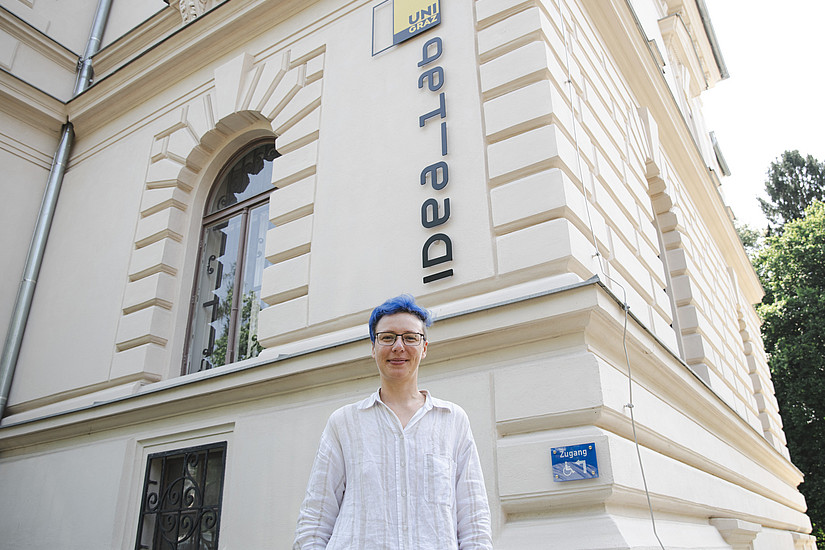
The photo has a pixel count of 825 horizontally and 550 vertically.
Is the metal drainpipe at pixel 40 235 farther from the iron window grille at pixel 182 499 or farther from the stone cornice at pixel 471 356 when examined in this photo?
the iron window grille at pixel 182 499

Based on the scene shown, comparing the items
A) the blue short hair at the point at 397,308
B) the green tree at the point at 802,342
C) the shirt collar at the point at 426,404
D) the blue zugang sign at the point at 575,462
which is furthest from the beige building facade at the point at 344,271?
the green tree at the point at 802,342

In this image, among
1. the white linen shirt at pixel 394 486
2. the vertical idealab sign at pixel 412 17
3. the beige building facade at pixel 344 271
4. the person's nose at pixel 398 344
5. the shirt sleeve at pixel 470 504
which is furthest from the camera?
the vertical idealab sign at pixel 412 17

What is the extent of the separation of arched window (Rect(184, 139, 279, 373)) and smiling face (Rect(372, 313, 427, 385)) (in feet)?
15.7

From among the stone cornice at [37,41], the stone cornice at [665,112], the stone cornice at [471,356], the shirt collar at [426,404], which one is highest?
the stone cornice at [37,41]

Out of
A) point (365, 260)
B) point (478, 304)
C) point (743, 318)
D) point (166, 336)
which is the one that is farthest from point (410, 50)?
point (743, 318)

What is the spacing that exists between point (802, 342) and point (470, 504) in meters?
20.6

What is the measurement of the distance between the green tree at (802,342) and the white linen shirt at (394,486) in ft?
65.8

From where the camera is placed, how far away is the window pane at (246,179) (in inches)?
325

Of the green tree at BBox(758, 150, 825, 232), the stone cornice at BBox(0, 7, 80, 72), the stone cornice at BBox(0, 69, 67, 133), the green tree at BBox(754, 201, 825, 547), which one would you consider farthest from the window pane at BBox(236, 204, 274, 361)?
the green tree at BBox(758, 150, 825, 232)

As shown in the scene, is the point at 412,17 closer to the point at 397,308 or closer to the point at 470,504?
the point at 397,308

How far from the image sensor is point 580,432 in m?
4.18

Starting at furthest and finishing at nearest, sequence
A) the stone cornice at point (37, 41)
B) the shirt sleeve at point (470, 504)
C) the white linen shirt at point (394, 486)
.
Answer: the stone cornice at point (37, 41) < the shirt sleeve at point (470, 504) < the white linen shirt at point (394, 486)

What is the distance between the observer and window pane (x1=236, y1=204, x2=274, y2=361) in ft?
24.1

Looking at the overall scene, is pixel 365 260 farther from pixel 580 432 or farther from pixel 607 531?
pixel 607 531
